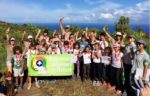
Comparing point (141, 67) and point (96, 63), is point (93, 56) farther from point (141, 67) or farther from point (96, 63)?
point (141, 67)

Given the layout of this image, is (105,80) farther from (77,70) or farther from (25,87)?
(25,87)

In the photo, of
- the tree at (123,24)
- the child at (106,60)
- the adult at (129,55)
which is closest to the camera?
the adult at (129,55)

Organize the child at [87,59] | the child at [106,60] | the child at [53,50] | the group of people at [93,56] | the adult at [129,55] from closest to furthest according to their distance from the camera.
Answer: the adult at [129,55] < the group of people at [93,56] < the child at [106,60] < the child at [87,59] < the child at [53,50]

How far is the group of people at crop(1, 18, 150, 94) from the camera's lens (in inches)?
492

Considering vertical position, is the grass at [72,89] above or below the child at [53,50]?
below

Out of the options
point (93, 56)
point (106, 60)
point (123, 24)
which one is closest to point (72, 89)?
point (93, 56)

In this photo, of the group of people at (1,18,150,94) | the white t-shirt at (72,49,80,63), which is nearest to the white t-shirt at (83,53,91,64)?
the group of people at (1,18,150,94)

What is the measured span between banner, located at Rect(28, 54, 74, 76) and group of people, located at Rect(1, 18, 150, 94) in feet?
0.64

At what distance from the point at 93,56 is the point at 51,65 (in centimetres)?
199

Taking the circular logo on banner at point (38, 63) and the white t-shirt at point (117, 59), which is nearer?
the white t-shirt at point (117, 59)

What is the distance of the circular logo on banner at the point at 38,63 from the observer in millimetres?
14094

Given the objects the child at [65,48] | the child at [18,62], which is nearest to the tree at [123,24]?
the child at [65,48]

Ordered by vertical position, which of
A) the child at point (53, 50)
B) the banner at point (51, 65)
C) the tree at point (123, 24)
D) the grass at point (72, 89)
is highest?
the tree at point (123, 24)

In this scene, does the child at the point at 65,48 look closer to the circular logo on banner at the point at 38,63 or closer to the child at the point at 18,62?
the circular logo on banner at the point at 38,63
